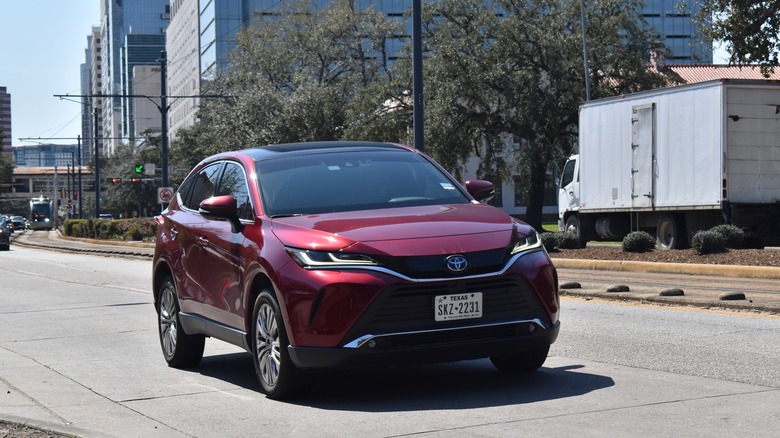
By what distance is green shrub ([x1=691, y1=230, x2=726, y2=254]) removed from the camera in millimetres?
20078

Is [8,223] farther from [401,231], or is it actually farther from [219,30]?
[401,231]

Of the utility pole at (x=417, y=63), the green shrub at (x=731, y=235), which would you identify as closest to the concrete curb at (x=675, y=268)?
the green shrub at (x=731, y=235)

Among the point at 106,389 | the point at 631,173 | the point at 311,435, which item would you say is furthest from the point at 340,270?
the point at 631,173

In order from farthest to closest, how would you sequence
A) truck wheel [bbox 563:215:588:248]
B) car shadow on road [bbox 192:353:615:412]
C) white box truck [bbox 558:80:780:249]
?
truck wheel [bbox 563:215:588:248] < white box truck [bbox 558:80:780:249] < car shadow on road [bbox 192:353:615:412]

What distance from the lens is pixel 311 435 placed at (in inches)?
249

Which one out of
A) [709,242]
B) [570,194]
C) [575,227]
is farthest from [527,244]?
[570,194]

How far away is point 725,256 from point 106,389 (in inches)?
529

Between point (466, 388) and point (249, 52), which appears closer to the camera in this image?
point (466, 388)

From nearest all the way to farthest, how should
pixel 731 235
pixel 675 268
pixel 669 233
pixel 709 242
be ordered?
pixel 675 268, pixel 709 242, pixel 731 235, pixel 669 233

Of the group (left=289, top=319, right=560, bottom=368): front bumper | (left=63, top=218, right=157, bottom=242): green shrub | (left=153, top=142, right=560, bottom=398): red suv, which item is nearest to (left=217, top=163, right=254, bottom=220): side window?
(left=153, top=142, right=560, bottom=398): red suv

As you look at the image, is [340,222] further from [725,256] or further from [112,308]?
[725,256]

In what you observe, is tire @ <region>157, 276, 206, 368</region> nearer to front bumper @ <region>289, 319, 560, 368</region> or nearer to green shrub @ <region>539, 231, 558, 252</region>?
front bumper @ <region>289, 319, 560, 368</region>

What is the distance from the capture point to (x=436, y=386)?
7902 millimetres

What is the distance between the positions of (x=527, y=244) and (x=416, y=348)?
3.48ft
